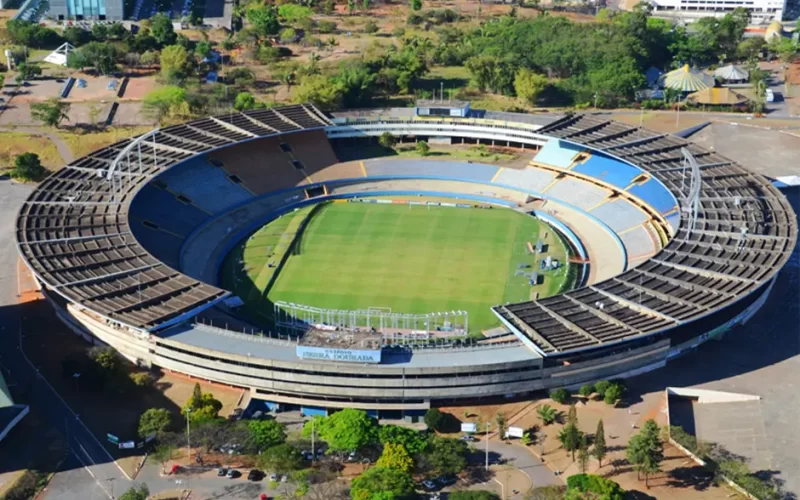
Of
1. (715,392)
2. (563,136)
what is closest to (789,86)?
(563,136)

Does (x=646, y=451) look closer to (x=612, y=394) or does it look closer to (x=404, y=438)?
(x=612, y=394)

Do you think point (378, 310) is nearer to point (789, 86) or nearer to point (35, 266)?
point (35, 266)

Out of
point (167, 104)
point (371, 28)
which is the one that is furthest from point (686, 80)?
point (167, 104)

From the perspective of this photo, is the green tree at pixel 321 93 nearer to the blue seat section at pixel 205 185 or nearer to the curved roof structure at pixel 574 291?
the curved roof structure at pixel 574 291

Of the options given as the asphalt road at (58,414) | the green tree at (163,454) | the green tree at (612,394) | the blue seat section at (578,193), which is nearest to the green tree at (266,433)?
the green tree at (163,454)

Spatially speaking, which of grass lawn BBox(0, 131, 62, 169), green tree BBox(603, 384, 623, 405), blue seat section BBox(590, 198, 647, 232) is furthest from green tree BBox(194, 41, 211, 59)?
green tree BBox(603, 384, 623, 405)
